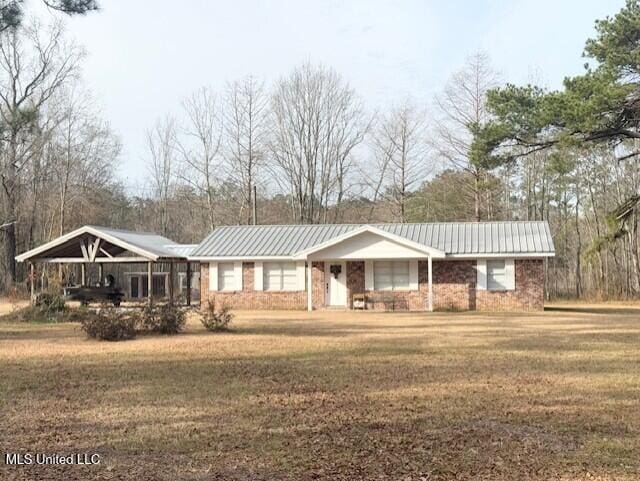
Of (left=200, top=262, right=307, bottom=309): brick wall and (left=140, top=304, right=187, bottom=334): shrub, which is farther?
(left=200, top=262, right=307, bottom=309): brick wall

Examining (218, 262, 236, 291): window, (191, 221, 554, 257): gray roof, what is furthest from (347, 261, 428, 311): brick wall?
(218, 262, 236, 291): window

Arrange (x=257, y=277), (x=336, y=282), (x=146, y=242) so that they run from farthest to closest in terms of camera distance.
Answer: (x=146, y=242) < (x=257, y=277) < (x=336, y=282)

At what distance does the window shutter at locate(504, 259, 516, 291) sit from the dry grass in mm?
10641

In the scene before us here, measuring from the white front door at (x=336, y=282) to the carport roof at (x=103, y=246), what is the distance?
6.04m

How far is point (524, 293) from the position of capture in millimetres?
24672

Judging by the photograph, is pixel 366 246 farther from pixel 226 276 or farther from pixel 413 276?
pixel 226 276

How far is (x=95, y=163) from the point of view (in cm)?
4388

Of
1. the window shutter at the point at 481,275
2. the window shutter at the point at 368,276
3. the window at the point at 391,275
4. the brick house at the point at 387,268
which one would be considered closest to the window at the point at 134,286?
the brick house at the point at 387,268

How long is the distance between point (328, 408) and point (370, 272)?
18.7m

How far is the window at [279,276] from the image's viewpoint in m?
26.9

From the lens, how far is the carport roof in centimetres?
2502

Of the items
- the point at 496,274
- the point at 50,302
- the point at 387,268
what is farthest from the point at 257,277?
the point at 496,274

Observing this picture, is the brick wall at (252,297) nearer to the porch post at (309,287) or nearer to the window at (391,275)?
the porch post at (309,287)

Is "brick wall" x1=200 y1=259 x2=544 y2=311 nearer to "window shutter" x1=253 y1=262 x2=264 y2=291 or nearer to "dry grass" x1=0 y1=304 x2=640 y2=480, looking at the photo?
"window shutter" x1=253 y1=262 x2=264 y2=291
